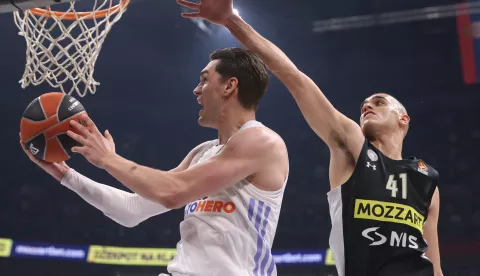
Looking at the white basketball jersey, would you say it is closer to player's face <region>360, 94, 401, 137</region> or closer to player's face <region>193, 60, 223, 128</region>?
player's face <region>193, 60, 223, 128</region>

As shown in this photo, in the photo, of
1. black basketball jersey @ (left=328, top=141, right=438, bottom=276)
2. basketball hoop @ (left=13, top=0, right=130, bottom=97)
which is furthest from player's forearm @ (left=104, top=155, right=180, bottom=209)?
basketball hoop @ (left=13, top=0, right=130, bottom=97)

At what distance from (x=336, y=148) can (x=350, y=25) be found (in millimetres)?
9585

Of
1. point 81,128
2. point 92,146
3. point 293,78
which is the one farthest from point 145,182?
point 293,78

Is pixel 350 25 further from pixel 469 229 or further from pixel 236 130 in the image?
pixel 236 130

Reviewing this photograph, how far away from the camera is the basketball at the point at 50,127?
2369 millimetres

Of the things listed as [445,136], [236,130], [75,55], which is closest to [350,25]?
[445,136]

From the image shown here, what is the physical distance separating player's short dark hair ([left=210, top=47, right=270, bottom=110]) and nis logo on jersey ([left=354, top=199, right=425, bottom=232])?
0.81 metres

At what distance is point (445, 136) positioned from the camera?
11.5 meters

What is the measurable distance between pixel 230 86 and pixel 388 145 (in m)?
1.20

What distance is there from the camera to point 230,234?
2.14 m

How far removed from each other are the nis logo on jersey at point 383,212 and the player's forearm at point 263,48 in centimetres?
76

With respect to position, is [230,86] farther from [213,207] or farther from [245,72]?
[213,207]

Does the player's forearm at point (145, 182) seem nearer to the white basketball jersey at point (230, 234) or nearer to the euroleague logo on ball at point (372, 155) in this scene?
the white basketball jersey at point (230, 234)

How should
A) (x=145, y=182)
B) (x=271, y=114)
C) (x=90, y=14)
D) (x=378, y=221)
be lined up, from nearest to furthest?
1. (x=145, y=182)
2. (x=378, y=221)
3. (x=90, y=14)
4. (x=271, y=114)
